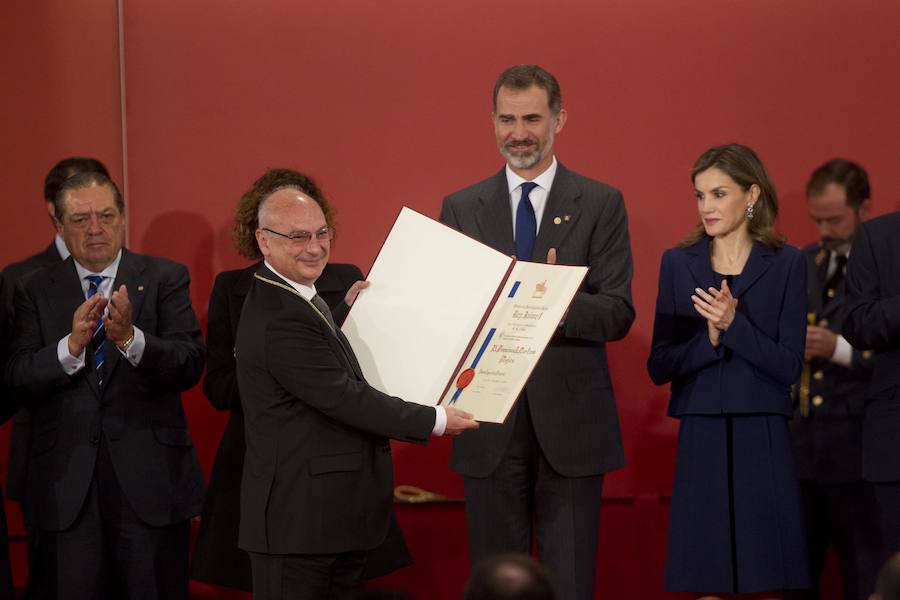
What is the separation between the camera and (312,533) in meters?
3.16

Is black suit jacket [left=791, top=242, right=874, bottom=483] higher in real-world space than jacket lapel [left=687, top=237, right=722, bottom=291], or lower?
lower

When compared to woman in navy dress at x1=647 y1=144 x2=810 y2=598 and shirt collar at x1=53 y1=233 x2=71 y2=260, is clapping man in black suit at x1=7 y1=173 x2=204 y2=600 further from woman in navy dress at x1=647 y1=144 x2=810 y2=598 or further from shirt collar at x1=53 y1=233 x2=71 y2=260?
woman in navy dress at x1=647 y1=144 x2=810 y2=598

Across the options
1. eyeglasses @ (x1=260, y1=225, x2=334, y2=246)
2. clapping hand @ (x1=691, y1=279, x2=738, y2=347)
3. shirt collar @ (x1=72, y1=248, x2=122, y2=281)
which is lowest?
clapping hand @ (x1=691, y1=279, x2=738, y2=347)

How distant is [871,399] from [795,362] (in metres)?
0.26

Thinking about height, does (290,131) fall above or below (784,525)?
above

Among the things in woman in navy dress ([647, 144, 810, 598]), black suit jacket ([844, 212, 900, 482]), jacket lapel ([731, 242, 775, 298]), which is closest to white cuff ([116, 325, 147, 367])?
woman in navy dress ([647, 144, 810, 598])

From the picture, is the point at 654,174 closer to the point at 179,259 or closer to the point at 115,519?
the point at 179,259

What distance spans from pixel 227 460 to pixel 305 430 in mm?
889

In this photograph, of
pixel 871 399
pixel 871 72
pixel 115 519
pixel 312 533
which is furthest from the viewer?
pixel 871 72

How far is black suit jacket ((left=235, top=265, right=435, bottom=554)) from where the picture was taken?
3.15m

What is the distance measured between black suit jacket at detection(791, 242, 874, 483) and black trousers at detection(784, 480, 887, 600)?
0.28 ft

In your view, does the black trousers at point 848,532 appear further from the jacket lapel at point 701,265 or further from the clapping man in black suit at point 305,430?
the clapping man in black suit at point 305,430

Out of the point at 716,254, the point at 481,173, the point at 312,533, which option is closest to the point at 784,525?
the point at 716,254

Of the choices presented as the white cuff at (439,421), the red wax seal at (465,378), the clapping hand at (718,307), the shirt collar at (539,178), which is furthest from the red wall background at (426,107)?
the white cuff at (439,421)
